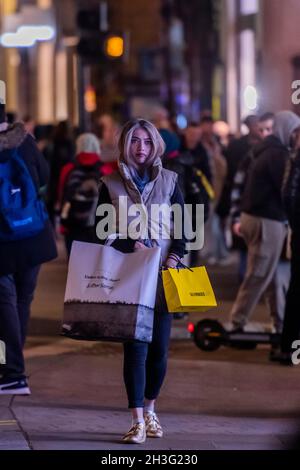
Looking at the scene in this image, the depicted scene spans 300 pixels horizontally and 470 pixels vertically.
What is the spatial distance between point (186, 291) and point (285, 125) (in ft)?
11.1

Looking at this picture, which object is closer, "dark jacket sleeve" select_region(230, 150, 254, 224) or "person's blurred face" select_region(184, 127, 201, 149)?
"dark jacket sleeve" select_region(230, 150, 254, 224)

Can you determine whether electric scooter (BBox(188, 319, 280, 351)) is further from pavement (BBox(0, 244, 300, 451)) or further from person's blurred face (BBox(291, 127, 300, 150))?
person's blurred face (BBox(291, 127, 300, 150))

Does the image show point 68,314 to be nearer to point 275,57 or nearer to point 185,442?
point 185,442

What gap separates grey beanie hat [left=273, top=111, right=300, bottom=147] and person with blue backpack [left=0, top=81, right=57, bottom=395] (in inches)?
85.7

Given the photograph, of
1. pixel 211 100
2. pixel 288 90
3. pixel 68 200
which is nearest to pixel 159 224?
pixel 68 200

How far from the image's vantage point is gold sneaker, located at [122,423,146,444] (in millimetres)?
7590

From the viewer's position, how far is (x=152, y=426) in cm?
782

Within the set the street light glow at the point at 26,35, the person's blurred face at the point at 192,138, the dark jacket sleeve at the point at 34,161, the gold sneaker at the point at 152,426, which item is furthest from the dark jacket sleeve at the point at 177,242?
the street light glow at the point at 26,35

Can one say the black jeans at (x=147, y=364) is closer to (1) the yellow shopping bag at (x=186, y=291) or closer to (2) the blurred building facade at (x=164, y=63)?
(1) the yellow shopping bag at (x=186, y=291)

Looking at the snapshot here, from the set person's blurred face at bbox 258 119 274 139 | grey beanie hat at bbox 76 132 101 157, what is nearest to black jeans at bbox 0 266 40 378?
grey beanie hat at bbox 76 132 101 157

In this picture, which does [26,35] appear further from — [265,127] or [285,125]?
[285,125]

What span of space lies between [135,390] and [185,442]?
1.45 ft

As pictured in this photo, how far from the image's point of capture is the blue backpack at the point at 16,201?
8914 mm

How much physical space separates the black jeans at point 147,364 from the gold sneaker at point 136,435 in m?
0.12
